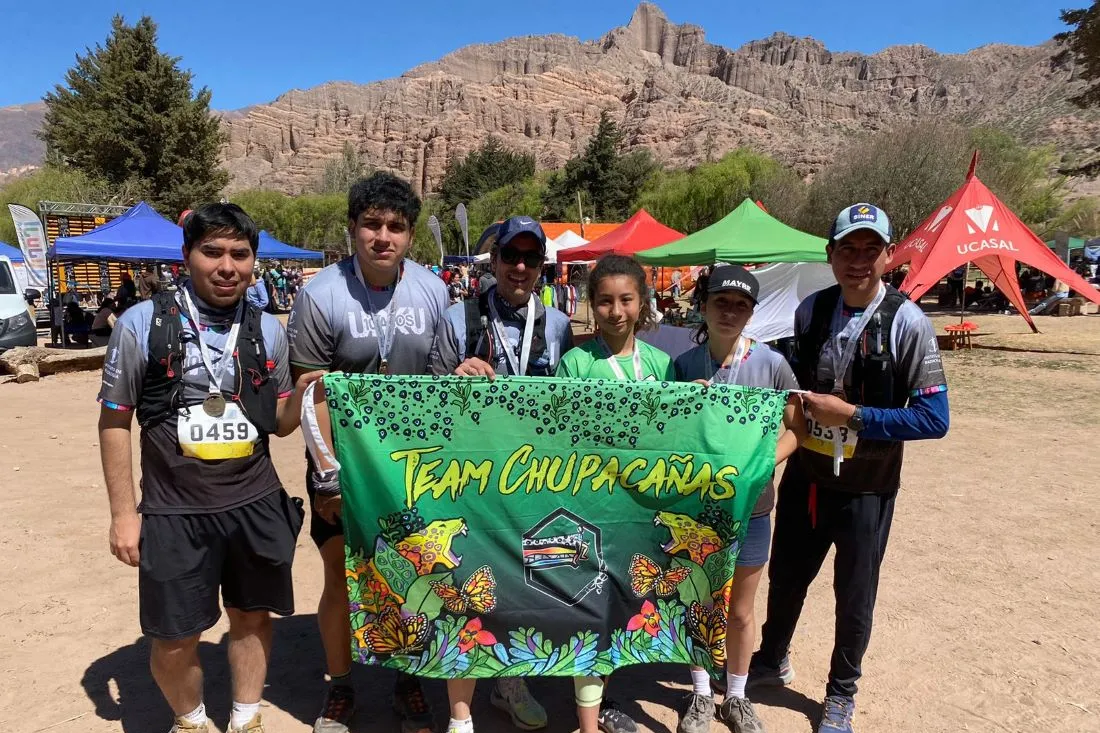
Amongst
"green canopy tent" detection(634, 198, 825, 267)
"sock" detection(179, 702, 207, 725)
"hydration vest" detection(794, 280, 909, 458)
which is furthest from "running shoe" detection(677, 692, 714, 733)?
"green canopy tent" detection(634, 198, 825, 267)

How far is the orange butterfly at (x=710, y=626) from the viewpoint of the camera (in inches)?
99.0

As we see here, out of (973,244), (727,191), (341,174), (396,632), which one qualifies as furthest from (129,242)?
(341,174)

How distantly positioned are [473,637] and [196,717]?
1.15 metres

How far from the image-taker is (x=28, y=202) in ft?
114

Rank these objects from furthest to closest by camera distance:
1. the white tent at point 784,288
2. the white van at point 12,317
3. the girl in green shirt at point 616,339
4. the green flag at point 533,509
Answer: the white tent at point 784,288
the white van at point 12,317
the girl in green shirt at point 616,339
the green flag at point 533,509

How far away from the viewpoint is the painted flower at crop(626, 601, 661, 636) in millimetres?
→ 2518

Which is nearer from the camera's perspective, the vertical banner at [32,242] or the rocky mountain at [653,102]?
the vertical banner at [32,242]

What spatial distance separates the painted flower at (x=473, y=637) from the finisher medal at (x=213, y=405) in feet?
3.95

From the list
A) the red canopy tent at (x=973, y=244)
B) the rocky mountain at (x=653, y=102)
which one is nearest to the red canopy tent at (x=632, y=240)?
the red canopy tent at (x=973, y=244)

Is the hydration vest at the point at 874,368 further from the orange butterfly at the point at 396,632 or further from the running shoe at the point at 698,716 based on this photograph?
the orange butterfly at the point at 396,632

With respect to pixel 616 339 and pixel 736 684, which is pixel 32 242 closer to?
pixel 616 339

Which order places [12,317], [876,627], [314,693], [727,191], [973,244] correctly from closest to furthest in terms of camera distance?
[314,693], [876,627], [12,317], [973,244], [727,191]

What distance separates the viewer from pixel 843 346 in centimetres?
255

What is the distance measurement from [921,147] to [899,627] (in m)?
31.1
